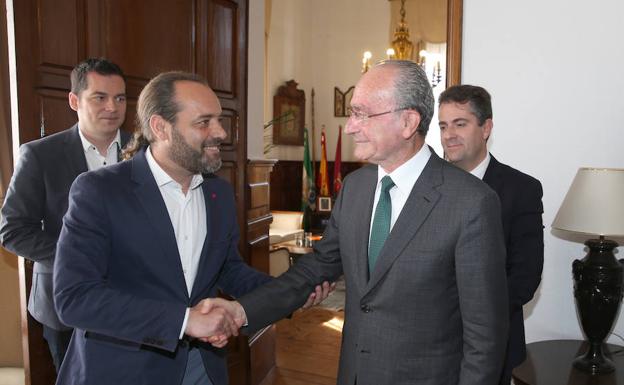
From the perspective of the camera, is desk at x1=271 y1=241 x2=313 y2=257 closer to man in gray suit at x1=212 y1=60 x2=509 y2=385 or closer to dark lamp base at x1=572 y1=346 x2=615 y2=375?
dark lamp base at x1=572 y1=346 x2=615 y2=375

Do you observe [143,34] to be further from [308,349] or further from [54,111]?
[308,349]

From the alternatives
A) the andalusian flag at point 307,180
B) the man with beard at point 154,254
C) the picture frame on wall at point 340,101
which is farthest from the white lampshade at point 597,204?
the picture frame on wall at point 340,101

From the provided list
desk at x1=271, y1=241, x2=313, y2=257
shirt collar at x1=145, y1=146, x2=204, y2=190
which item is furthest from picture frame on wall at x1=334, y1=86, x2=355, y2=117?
shirt collar at x1=145, y1=146, x2=204, y2=190

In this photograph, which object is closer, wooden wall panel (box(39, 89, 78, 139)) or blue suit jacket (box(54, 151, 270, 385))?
blue suit jacket (box(54, 151, 270, 385))

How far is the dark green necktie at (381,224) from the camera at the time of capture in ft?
5.08

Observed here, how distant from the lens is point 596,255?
2389mm

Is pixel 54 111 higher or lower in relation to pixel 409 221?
higher

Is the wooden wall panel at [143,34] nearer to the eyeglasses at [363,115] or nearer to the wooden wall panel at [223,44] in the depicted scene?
the wooden wall panel at [223,44]

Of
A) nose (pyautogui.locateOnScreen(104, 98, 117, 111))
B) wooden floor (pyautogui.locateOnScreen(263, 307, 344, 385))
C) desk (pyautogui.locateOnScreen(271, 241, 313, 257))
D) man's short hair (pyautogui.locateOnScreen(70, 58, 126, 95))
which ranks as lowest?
wooden floor (pyautogui.locateOnScreen(263, 307, 344, 385))

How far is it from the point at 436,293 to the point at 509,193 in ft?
2.48

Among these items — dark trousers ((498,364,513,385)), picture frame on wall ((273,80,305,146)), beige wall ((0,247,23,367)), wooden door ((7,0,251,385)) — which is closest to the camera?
dark trousers ((498,364,513,385))

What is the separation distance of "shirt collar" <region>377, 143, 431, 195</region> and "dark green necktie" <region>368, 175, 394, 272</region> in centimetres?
3

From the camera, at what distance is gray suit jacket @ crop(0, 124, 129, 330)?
2.08m

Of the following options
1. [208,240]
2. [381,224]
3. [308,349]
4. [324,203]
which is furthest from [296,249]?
[381,224]
